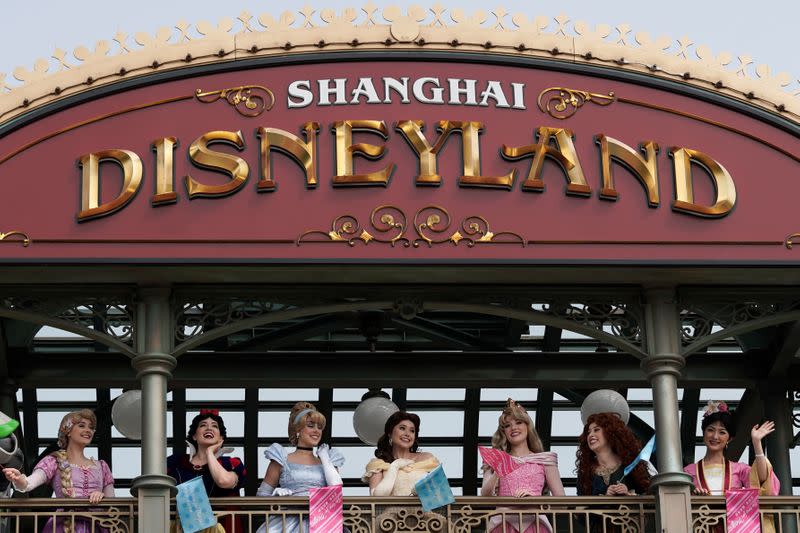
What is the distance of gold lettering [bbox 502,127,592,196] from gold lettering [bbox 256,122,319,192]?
1.98 metres

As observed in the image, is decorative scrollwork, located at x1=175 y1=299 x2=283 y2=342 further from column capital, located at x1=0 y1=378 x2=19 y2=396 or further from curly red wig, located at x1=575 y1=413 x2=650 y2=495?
curly red wig, located at x1=575 y1=413 x2=650 y2=495

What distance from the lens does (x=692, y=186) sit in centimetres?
2397

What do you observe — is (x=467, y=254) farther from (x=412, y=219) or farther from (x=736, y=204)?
(x=736, y=204)

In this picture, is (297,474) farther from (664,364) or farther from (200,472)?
(664,364)

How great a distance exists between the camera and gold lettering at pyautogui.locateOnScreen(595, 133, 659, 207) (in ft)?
78.3

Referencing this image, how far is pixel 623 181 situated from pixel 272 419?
28.2ft

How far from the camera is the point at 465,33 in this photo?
80.8ft

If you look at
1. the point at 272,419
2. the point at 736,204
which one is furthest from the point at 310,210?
the point at 272,419

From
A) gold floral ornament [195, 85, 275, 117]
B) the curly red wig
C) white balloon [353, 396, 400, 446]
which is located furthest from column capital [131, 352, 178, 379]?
the curly red wig

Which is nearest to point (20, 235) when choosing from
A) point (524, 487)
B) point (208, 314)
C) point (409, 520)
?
point (208, 314)

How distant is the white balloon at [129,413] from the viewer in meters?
25.9

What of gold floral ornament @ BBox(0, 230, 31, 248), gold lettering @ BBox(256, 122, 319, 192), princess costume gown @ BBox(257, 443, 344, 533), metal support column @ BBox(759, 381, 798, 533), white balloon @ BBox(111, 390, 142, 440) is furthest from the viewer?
white balloon @ BBox(111, 390, 142, 440)

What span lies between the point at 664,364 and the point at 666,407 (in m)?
0.44

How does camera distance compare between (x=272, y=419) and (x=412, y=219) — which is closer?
(x=412, y=219)
